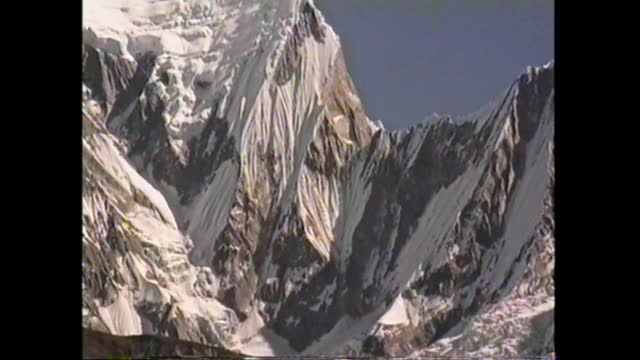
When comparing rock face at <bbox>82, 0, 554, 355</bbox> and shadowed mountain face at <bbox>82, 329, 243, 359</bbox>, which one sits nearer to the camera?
shadowed mountain face at <bbox>82, 329, 243, 359</bbox>

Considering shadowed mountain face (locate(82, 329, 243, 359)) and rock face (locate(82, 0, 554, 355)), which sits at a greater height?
rock face (locate(82, 0, 554, 355))

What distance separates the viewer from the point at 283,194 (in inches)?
202

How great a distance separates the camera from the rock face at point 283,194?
5.03 meters

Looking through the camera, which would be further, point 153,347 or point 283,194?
point 283,194

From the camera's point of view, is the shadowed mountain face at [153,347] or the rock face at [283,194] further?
the rock face at [283,194]

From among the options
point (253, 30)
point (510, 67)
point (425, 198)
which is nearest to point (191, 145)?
point (253, 30)

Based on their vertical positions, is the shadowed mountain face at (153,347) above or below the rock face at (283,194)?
below

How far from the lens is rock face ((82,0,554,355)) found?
5031 mm

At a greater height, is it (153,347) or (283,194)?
(283,194)
